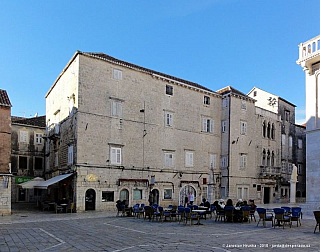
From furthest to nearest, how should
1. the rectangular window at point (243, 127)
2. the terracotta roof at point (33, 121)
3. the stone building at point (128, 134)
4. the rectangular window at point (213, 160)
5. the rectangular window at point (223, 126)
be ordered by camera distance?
the terracotta roof at point (33, 121) → the rectangular window at point (243, 127) → the rectangular window at point (223, 126) → the rectangular window at point (213, 160) → the stone building at point (128, 134)

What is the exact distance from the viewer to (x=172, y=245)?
10.6m

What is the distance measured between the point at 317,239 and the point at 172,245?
5360mm

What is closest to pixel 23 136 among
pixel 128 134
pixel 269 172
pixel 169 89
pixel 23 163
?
pixel 23 163

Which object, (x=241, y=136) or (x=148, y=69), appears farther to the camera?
(x=241, y=136)

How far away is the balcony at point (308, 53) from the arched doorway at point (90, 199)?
17.6 metres

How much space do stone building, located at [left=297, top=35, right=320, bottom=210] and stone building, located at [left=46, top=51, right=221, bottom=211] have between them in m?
6.78

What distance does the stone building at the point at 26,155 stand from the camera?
36156mm

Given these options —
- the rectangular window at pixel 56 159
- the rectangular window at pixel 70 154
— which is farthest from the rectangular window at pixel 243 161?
the rectangular window at pixel 56 159

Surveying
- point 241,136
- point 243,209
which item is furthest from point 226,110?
point 243,209

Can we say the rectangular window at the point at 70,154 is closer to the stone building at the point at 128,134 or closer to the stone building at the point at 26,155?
the stone building at the point at 128,134

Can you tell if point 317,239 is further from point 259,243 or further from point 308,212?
point 308,212

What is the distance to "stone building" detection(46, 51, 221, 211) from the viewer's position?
26.0 metres

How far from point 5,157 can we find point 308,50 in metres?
20.9

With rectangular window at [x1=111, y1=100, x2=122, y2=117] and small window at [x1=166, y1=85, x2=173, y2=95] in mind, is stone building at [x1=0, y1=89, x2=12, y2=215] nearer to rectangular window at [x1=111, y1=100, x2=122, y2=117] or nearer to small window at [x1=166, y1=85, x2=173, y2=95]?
rectangular window at [x1=111, y1=100, x2=122, y2=117]
